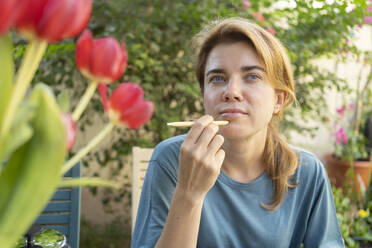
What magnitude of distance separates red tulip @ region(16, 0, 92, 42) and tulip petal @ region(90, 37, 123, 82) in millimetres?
36

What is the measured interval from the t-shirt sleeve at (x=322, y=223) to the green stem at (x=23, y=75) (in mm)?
1226

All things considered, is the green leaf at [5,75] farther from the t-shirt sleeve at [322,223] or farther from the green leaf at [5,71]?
the t-shirt sleeve at [322,223]

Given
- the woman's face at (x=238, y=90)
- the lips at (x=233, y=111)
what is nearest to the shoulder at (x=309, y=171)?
the woman's face at (x=238, y=90)

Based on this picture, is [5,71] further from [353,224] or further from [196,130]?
[353,224]

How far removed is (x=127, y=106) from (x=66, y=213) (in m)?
1.22

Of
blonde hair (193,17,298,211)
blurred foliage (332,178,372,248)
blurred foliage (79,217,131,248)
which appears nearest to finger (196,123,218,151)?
blonde hair (193,17,298,211)

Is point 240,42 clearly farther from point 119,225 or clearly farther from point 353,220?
point 119,225

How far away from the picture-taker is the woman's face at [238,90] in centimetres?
114

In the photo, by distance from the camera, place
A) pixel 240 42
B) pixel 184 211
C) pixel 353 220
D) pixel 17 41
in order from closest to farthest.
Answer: pixel 184 211 → pixel 240 42 → pixel 17 41 → pixel 353 220

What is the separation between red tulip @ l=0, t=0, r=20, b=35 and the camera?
0.78 ft

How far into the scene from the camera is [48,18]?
0.26m

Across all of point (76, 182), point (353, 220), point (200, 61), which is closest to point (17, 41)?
point (200, 61)

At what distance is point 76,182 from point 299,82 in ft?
7.94

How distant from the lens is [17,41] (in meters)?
1.89
